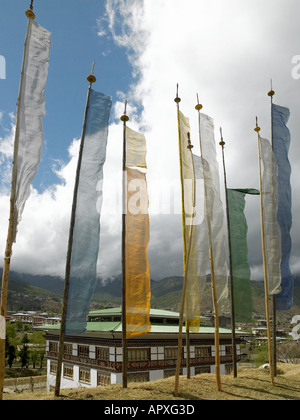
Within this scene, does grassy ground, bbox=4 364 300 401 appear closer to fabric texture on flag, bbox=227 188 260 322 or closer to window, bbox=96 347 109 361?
fabric texture on flag, bbox=227 188 260 322

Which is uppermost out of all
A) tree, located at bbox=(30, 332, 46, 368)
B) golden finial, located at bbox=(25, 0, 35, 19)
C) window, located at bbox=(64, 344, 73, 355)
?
golden finial, located at bbox=(25, 0, 35, 19)

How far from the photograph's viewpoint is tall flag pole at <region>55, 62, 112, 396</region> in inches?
526

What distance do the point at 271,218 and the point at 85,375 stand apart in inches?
905

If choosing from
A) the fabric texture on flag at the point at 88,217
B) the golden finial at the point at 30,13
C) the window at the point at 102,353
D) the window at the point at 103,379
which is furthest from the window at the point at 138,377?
the golden finial at the point at 30,13

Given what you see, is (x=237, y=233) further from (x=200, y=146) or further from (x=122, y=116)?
(x=122, y=116)

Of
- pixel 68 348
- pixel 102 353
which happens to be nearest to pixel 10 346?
pixel 68 348

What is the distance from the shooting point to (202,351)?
34.6m

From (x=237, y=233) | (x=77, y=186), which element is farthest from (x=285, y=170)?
(x=77, y=186)

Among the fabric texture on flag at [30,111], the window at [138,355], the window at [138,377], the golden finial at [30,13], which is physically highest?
the golden finial at [30,13]

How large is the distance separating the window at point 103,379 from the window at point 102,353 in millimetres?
1260

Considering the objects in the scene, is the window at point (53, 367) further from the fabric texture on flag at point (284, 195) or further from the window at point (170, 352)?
the fabric texture on flag at point (284, 195)

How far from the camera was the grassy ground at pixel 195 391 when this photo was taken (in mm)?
13336

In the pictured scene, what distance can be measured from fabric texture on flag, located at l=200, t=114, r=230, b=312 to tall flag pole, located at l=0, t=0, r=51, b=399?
854 cm

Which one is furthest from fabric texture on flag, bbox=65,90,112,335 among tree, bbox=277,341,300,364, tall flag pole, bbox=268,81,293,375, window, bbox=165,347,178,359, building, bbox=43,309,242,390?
tree, bbox=277,341,300,364
